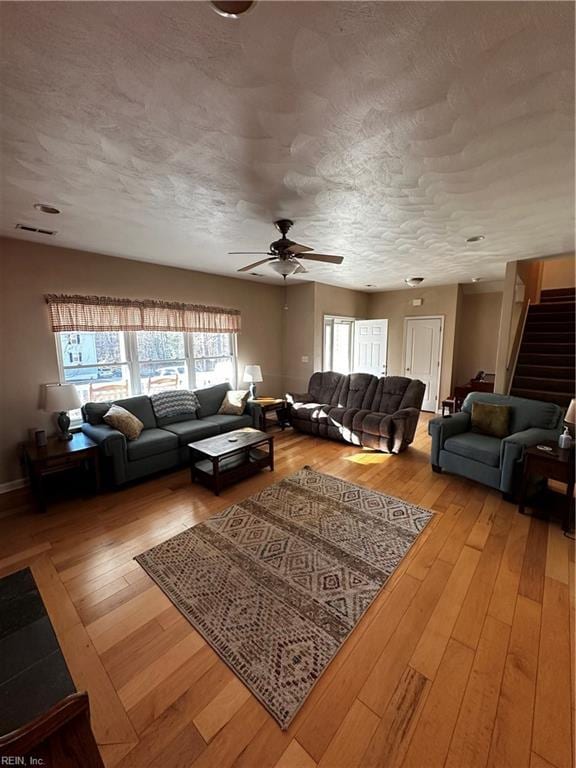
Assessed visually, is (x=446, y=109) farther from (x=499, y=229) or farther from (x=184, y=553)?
(x=184, y=553)

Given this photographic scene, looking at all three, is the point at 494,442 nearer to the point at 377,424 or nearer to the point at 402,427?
the point at 402,427

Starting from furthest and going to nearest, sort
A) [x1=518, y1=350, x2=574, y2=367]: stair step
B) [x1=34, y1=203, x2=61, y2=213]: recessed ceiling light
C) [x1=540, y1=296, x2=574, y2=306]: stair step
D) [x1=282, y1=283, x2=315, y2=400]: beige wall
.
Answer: [x1=540, y1=296, x2=574, y2=306]: stair step
[x1=282, y1=283, x2=315, y2=400]: beige wall
[x1=518, y1=350, x2=574, y2=367]: stair step
[x1=34, y1=203, x2=61, y2=213]: recessed ceiling light

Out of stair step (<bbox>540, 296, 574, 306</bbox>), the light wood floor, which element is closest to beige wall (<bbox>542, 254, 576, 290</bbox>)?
stair step (<bbox>540, 296, 574, 306</bbox>)

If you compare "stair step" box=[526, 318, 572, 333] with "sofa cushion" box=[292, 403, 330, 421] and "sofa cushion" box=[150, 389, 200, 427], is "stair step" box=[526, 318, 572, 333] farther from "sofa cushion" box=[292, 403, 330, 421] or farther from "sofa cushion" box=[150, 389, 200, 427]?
"sofa cushion" box=[150, 389, 200, 427]

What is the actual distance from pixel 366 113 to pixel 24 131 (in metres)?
1.62

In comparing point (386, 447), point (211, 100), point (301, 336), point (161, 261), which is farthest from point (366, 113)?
point (301, 336)

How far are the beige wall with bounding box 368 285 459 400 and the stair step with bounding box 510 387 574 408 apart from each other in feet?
4.08

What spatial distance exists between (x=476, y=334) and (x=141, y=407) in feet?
20.5

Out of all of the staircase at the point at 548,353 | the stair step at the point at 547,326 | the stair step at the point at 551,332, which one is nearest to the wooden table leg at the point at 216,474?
the staircase at the point at 548,353

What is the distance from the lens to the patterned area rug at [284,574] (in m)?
1.58

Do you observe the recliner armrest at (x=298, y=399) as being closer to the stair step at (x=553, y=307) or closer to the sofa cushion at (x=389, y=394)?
the sofa cushion at (x=389, y=394)

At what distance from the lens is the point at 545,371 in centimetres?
525

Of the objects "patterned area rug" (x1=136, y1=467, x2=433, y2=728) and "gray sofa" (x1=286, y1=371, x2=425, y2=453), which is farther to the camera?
"gray sofa" (x1=286, y1=371, x2=425, y2=453)

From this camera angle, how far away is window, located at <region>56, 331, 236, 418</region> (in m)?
3.72
